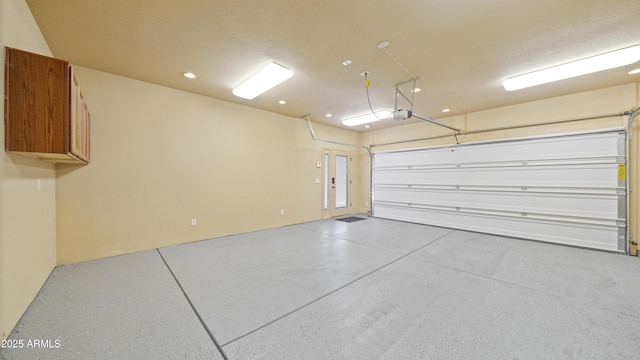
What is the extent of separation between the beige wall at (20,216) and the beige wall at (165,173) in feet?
1.87

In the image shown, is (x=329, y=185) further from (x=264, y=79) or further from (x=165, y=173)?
(x=165, y=173)

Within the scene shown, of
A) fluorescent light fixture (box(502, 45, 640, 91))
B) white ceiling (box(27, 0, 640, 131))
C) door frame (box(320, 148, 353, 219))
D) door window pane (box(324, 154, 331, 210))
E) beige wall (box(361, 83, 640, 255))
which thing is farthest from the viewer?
door window pane (box(324, 154, 331, 210))

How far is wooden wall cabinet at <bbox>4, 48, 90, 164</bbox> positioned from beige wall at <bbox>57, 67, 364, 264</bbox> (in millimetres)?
1524

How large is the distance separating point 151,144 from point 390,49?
3811 millimetres

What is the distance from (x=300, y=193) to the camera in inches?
228

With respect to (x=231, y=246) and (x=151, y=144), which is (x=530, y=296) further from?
(x=151, y=144)

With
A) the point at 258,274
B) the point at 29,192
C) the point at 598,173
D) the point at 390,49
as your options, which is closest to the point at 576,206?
the point at 598,173

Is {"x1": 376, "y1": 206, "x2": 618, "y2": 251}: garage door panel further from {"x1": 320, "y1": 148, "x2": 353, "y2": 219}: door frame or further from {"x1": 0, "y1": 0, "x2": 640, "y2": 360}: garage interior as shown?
{"x1": 320, "y1": 148, "x2": 353, "y2": 219}: door frame

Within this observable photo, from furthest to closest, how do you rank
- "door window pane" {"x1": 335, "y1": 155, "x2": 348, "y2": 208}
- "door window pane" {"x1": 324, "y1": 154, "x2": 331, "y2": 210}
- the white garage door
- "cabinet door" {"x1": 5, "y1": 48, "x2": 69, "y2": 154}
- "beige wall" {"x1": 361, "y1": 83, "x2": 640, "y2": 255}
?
1. "door window pane" {"x1": 335, "y1": 155, "x2": 348, "y2": 208}
2. "door window pane" {"x1": 324, "y1": 154, "x2": 331, "y2": 210}
3. the white garage door
4. "beige wall" {"x1": 361, "y1": 83, "x2": 640, "y2": 255}
5. "cabinet door" {"x1": 5, "y1": 48, "x2": 69, "y2": 154}

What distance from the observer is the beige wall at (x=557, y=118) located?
139 inches

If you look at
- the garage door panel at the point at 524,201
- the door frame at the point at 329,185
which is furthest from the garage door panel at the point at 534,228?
the door frame at the point at 329,185

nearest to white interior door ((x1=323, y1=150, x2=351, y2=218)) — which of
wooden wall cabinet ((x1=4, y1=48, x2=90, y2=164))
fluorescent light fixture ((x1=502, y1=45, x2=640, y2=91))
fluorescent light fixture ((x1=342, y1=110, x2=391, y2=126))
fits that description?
fluorescent light fixture ((x1=342, y1=110, x2=391, y2=126))

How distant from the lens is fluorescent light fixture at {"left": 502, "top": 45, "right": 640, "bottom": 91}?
262 cm

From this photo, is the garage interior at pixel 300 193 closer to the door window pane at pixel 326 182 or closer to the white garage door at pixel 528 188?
the white garage door at pixel 528 188
